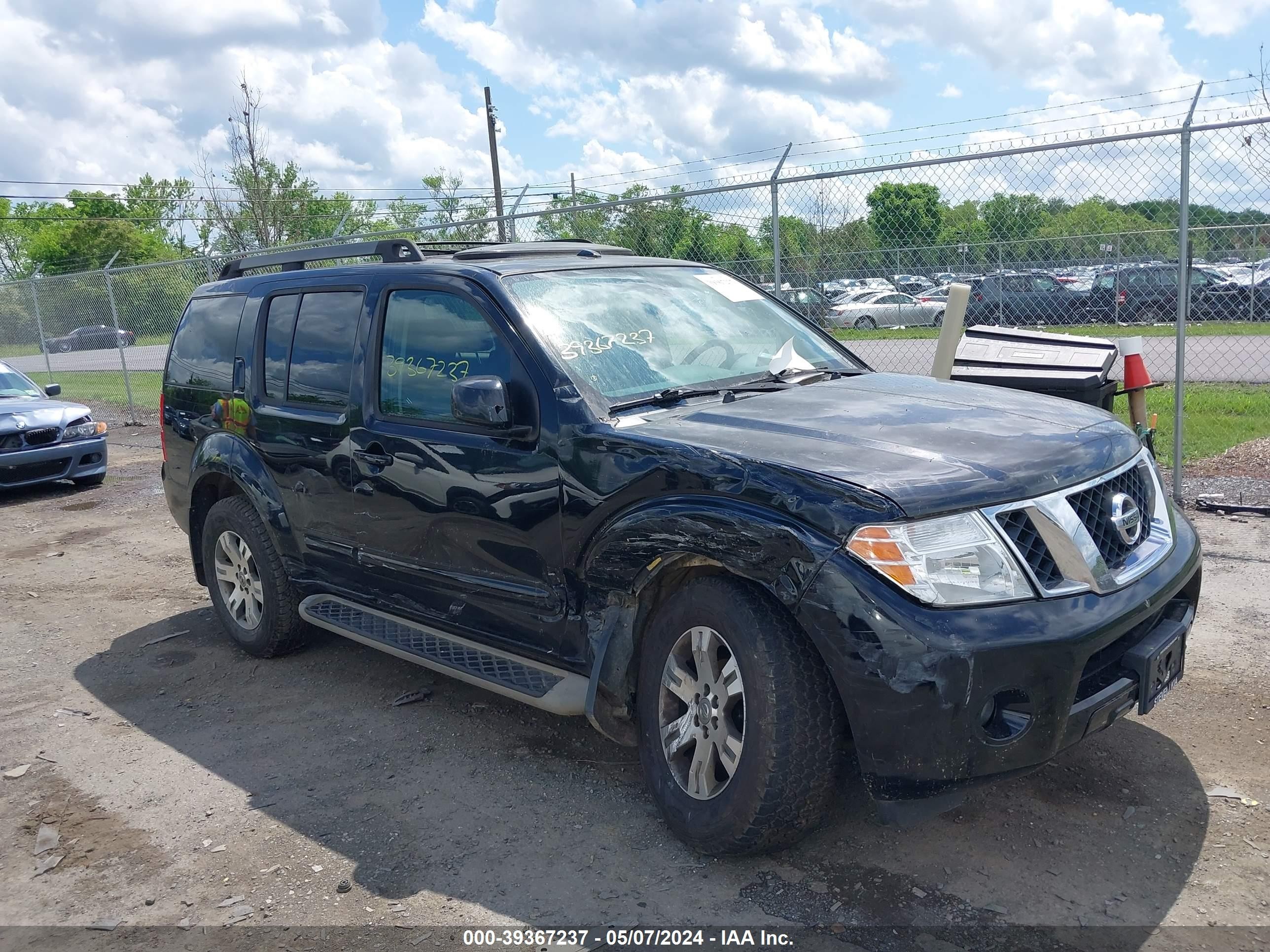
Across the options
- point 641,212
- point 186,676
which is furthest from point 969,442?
point 641,212

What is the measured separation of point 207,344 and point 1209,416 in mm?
9483

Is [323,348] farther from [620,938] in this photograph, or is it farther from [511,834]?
[620,938]

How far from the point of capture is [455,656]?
4145 millimetres

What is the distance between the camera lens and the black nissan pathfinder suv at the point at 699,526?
2.84m

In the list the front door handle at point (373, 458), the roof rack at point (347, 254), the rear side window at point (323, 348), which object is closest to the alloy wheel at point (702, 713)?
the front door handle at point (373, 458)

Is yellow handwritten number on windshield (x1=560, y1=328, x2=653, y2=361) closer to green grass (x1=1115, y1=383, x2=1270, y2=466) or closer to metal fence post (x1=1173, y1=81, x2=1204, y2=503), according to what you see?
metal fence post (x1=1173, y1=81, x2=1204, y2=503)

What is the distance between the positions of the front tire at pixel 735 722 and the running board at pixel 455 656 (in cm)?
36

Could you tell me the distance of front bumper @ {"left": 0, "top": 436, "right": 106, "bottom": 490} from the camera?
1055cm

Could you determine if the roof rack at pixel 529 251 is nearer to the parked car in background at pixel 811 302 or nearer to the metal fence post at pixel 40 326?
the parked car in background at pixel 811 302

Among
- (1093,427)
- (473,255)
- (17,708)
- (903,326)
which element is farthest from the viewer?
(903,326)

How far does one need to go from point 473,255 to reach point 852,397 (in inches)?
72.6

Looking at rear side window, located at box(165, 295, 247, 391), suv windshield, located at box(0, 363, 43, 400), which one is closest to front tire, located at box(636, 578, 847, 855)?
rear side window, located at box(165, 295, 247, 391)

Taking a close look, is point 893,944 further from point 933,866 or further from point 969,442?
point 969,442

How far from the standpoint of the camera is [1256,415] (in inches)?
414
